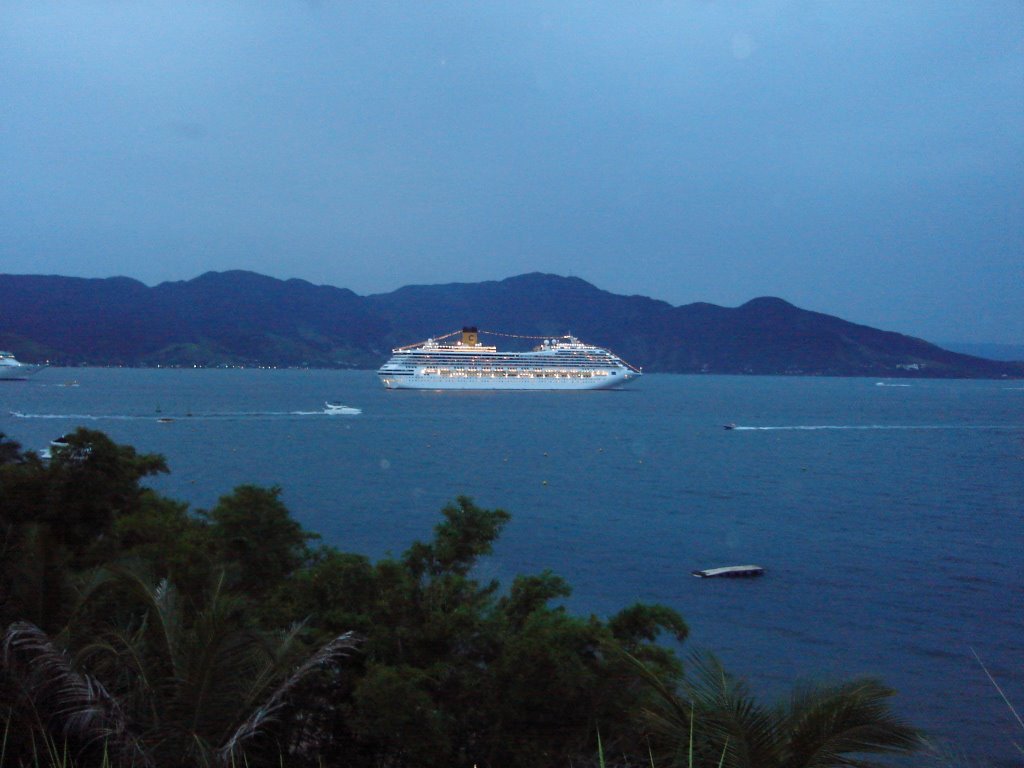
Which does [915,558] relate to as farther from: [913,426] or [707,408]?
[707,408]

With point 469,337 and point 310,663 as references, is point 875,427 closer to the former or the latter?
point 469,337

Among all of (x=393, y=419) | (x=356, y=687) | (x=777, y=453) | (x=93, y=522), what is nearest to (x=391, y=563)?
(x=356, y=687)

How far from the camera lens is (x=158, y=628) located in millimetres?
5133

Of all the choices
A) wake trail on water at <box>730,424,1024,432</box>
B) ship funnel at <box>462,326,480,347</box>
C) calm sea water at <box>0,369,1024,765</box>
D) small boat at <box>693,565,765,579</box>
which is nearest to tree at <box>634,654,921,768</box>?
calm sea water at <box>0,369,1024,765</box>

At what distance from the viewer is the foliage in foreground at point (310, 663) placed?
3.85 metres

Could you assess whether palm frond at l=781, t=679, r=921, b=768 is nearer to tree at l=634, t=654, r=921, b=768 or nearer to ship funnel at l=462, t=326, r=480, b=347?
tree at l=634, t=654, r=921, b=768

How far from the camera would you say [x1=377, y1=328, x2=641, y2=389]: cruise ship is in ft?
293

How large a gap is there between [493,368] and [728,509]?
214 feet

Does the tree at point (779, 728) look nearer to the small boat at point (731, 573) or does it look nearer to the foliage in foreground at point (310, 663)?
the foliage in foreground at point (310, 663)

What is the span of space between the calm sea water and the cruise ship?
1026 inches

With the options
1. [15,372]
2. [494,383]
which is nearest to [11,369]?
[15,372]

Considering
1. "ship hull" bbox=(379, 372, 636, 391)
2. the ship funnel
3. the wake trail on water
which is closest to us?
the wake trail on water

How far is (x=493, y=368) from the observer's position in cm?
9144

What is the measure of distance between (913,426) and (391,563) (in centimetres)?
5994
